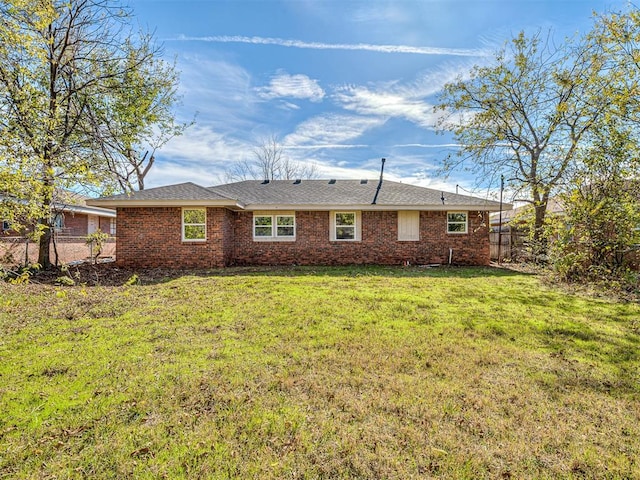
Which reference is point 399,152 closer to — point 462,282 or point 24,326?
point 462,282

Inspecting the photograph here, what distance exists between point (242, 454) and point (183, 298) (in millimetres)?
5699

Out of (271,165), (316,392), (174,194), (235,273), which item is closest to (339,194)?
(235,273)

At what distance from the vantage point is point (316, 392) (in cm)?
338

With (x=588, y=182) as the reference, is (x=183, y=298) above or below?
below

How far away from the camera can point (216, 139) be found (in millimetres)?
20375

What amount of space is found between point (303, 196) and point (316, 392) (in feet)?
39.0

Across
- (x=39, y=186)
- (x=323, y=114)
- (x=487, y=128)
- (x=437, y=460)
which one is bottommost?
(x=437, y=460)

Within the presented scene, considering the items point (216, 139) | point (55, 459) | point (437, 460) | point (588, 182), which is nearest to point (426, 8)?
point (588, 182)

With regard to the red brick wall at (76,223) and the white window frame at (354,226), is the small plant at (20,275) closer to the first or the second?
the white window frame at (354,226)

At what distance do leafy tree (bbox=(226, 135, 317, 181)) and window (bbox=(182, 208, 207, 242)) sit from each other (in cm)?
2075

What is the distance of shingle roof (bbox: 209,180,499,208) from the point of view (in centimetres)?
1393

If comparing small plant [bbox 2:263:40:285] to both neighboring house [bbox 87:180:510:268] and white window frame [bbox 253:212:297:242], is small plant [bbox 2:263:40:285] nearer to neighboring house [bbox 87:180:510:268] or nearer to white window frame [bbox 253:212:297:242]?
neighboring house [bbox 87:180:510:268]

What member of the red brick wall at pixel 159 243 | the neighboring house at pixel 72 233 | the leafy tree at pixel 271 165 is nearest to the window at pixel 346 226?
the red brick wall at pixel 159 243

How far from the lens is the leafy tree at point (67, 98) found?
149 inches
